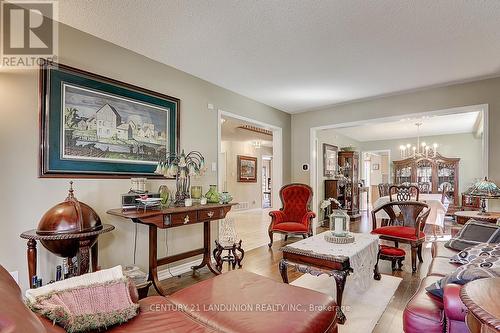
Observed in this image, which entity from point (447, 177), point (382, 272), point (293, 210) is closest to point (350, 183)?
point (447, 177)

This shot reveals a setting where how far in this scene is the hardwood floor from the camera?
7.22ft

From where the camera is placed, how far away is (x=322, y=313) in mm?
1466

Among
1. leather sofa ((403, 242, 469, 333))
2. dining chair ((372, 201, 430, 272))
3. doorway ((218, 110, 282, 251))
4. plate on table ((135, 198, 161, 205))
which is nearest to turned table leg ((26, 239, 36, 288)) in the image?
plate on table ((135, 198, 161, 205))

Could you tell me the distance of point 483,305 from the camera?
2.89 feet

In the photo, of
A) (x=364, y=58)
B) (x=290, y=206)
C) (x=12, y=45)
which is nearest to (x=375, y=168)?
(x=290, y=206)

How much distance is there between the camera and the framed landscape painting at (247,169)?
30.3 ft

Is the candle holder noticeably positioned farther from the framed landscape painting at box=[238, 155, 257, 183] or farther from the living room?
the framed landscape painting at box=[238, 155, 257, 183]

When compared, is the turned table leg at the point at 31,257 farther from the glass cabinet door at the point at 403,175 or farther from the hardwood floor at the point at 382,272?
the glass cabinet door at the point at 403,175

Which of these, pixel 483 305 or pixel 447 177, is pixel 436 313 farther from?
pixel 447 177

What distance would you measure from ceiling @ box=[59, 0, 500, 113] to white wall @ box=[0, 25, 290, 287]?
0.17 meters

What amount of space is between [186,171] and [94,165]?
919mm

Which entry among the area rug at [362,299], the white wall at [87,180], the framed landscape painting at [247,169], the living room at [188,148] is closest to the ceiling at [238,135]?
the framed landscape painting at [247,169]

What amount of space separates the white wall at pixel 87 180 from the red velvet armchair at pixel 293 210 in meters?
1.35

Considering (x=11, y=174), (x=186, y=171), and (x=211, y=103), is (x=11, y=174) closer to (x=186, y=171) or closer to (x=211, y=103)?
(x=186, y=171)
